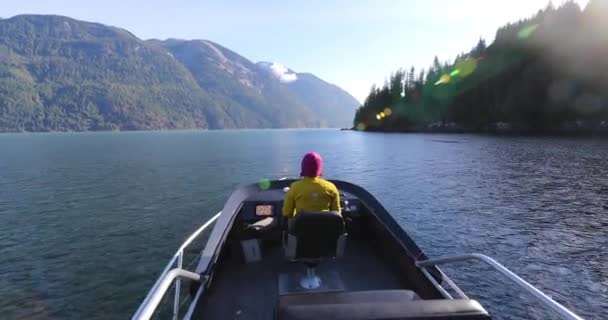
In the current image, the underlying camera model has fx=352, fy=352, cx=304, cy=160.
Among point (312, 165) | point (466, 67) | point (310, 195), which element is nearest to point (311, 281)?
point (310, 195)

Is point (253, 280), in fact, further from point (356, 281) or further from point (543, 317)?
point (543, 317)

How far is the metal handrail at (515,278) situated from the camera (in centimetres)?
334

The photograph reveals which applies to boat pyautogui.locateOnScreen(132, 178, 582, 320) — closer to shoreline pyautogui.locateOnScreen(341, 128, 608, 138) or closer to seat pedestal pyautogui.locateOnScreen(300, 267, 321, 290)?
seat pedestal pyautogui.locateOnScreen(300, 267, 321, 290)

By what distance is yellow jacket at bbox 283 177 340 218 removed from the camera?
244 inches

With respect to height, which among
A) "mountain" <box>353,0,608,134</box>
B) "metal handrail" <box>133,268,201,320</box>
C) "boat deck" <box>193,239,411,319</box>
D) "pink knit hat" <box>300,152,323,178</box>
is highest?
"mountain" <box>353,0,608,134</box>

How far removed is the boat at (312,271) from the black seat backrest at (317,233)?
17 mm

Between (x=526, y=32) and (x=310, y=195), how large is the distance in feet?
452

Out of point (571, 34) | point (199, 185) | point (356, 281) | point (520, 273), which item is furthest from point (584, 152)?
point (571, 34)

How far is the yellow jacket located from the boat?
1.32ft

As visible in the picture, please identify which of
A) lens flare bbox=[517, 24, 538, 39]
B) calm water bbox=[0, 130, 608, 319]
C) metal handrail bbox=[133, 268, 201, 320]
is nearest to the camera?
metal handrail bbox=[133, 268, 201, 320]

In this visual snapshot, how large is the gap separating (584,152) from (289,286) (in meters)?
55.2

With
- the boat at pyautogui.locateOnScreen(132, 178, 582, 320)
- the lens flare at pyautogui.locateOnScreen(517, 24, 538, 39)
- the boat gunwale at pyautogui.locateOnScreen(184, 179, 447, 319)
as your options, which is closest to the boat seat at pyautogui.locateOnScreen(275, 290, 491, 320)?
the boat at pyautogui.locateOnScreen(132, 178, 582, 320)

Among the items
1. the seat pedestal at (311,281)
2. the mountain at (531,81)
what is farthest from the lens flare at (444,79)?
the seat pedestal at (311,281)

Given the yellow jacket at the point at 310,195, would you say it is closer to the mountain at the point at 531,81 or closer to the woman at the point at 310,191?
the woman at the point at 310,191
